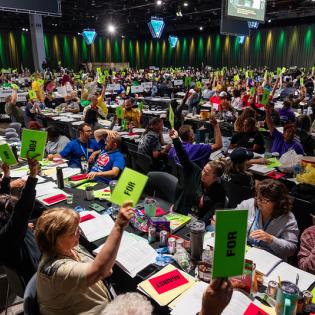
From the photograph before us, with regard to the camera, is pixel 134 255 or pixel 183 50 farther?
pixel 183 50

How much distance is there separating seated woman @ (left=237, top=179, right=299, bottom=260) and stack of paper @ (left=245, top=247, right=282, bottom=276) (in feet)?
0.36

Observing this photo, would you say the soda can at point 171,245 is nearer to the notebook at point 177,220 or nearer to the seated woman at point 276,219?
the notebook at point 177,220

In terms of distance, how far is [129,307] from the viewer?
4.55 ft

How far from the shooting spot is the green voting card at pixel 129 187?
1674 mm

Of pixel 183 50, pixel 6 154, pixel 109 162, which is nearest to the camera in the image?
pixel 6 154

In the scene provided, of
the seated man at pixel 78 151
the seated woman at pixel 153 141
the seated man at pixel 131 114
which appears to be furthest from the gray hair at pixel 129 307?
the seated man at pixel 131 114

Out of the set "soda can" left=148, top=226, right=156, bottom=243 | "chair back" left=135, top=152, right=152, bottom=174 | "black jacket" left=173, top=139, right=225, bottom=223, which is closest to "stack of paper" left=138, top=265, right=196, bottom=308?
"soda can" left=148, top=226, right=156, bottom=243

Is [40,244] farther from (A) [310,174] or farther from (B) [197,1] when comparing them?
(B) [197,1]

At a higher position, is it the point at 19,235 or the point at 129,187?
the point at 129,187

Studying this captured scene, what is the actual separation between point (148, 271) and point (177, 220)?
29.8 inches

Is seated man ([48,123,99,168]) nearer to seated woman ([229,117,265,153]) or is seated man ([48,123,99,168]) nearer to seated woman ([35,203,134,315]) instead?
seated woman ([229,117,265,153])

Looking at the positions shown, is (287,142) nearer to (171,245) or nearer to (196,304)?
(171,245)

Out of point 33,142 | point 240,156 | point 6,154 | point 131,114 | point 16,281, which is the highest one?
point 33,142

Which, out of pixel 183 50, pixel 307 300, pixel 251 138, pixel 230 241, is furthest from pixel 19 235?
pixel 183 50
